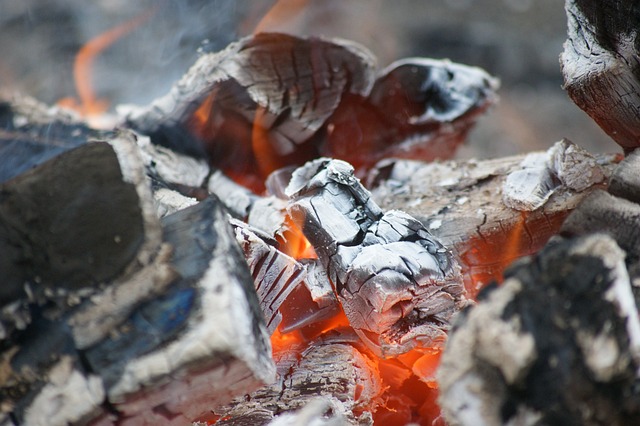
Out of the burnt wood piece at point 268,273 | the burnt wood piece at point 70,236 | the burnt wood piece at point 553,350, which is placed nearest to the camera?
the burnt wood piece at point 553,350

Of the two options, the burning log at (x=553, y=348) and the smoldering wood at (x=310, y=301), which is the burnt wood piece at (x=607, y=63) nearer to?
the burning log at (x=553, y=348)

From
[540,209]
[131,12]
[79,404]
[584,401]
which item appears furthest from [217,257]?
[131,12]

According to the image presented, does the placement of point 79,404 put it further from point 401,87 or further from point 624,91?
point 401,87

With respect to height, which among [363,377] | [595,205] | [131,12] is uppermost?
[131,12]

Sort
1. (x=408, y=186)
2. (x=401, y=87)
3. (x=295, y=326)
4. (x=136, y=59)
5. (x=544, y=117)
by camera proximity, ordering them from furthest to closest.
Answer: (x=544, y=117) → (x=401, y=87) → (x=136, y=59) → (x=408, y=186) → (x=295, y=326)

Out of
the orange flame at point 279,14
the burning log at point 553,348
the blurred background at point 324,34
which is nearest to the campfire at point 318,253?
the burning log at point 553,348

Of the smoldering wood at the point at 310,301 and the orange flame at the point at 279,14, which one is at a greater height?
the orange flame at the point at 279,14

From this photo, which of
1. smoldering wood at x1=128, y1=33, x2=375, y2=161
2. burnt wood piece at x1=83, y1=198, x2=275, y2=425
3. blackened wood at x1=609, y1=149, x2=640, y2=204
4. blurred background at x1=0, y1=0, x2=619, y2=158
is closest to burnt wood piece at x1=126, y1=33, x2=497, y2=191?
smoldering wood at x1=128, y1=33, x2=375, y2=161

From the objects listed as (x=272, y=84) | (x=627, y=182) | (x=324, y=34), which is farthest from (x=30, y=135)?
(x=324, y=34)
